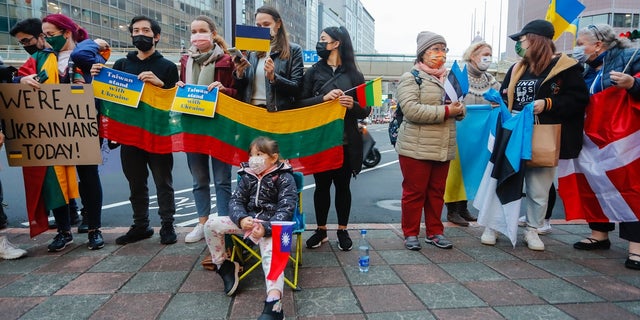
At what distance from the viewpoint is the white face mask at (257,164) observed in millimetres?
3090

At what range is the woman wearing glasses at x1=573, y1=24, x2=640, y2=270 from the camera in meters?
3.60

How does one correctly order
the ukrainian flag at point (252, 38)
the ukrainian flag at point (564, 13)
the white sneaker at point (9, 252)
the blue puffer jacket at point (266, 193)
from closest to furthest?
the blue puffer jacket at point (266, 193) < the ukrainian flag at point (252, 38) < the white sneaker at point (9, 252) < the ukrainian flag at point (564, 13)

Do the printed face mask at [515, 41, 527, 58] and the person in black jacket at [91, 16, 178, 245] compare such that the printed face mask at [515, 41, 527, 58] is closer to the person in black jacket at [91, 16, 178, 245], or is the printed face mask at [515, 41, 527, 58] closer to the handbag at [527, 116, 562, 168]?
the handbag at [527, 116, 562, 168]

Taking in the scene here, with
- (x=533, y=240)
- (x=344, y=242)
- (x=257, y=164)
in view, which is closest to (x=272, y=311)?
(x=257, y=164)

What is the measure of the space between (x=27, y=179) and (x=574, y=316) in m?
4.78

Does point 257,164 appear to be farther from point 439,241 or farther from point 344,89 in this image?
point 439,241

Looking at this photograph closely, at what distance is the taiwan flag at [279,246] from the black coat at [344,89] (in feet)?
4.96

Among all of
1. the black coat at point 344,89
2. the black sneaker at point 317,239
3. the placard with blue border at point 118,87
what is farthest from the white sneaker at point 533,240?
the placard with blue border at point 118,87

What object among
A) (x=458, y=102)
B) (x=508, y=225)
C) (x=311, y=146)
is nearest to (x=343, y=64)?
(x=311, y=146)

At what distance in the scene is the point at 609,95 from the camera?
12.6 ft

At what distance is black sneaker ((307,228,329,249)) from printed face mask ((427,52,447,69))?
2.00 metres

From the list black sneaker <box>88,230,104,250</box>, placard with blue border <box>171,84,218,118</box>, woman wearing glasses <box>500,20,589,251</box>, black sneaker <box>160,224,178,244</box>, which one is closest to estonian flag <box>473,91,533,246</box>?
woman wearing glasses <box>500,20,589,251</box>

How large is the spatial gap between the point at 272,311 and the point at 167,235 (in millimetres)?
2108

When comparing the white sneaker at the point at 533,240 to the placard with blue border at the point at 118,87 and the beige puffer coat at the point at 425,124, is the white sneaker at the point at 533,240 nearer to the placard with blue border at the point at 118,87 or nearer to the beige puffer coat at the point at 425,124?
the beige puffer coat at the point at 425,124
